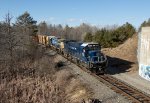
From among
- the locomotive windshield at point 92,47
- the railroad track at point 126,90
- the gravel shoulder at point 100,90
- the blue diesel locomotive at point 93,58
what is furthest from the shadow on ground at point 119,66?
the railroad track at point 126,90

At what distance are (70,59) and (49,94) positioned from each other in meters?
20.3

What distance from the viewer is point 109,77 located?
3359 centimetres

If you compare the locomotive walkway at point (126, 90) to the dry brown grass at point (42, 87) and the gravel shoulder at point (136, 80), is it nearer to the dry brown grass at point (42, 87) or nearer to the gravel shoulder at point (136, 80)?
the gravel shoulder at point (136, 80)

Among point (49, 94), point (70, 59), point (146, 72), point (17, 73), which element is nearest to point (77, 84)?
point (49, 94)

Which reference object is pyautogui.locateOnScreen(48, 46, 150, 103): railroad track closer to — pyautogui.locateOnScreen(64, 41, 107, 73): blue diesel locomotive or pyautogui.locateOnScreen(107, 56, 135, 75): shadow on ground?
pyautogui.locateOnScreen(64, 41, 107, 73): blue diesel locomotive

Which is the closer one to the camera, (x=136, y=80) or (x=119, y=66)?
(x=136, y=80)

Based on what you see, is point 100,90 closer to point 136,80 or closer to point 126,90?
point 126,90

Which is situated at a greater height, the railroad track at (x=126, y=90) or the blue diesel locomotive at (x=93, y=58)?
the blue diesel locomotive at (x=93, y=58)

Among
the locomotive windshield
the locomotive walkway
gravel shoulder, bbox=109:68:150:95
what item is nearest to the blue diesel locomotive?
the locomotive windshield

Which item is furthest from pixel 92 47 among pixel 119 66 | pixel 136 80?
pixel 119 66

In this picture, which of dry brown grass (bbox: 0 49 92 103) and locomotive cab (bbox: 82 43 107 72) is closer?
dry brown grass (bbox: 0 49 92 103)

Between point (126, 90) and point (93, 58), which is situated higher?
point (93, 58)

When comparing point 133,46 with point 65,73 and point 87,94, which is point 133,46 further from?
point 87,94

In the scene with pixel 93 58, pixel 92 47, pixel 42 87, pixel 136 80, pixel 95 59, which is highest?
pixel 92 47
